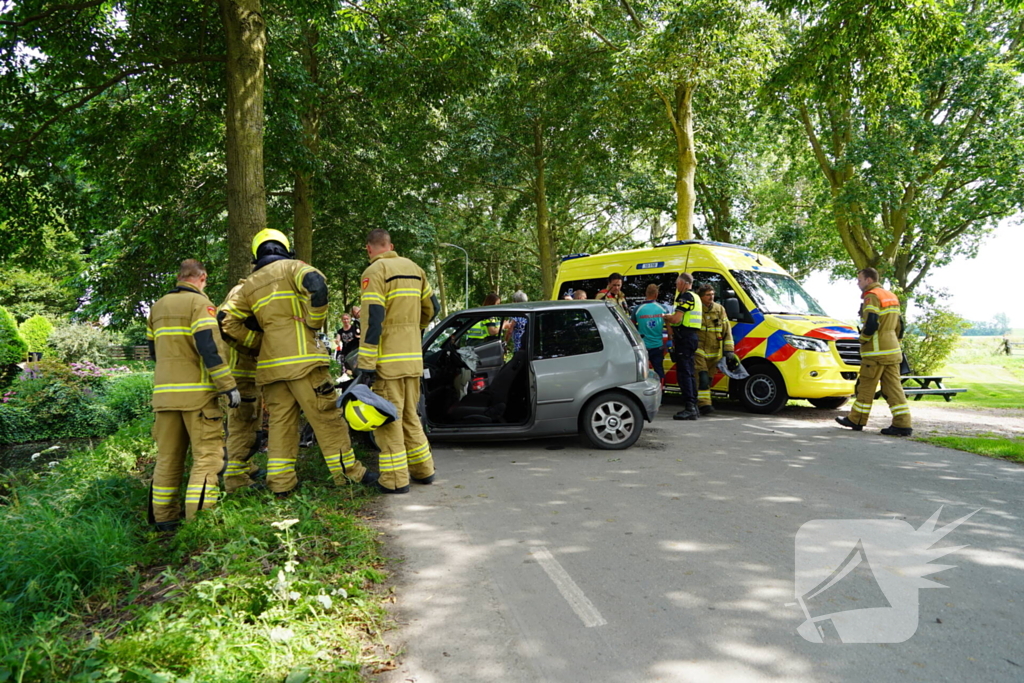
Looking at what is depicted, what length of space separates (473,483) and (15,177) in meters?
8.99

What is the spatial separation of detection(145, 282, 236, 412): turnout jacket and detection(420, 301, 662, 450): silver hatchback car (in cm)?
246

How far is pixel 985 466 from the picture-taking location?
20.3ft

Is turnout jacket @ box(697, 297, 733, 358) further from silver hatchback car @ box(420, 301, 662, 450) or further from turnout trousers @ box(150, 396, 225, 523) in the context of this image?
turnout trousers @ box(150, 396, 225, 523)

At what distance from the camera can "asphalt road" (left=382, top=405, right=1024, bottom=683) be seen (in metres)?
2.76

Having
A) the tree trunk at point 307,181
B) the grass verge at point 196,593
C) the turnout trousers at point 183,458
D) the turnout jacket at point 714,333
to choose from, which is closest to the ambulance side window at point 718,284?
the turnout jacket at point 714,333

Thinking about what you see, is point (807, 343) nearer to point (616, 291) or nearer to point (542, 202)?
point (616, 291)

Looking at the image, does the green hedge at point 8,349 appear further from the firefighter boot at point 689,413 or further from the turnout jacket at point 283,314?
the firefighter boot at point 689,413

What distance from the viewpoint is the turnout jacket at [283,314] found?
4.84 meters

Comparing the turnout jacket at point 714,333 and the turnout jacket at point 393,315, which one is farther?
the turnout jacket at point 714,333

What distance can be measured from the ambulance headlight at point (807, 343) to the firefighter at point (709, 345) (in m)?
0.81

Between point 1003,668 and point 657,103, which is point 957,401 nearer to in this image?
point 657,103

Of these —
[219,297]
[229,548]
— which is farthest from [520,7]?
[219,297]

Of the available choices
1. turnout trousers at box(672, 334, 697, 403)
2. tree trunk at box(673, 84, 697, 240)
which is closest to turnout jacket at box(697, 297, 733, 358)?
turnout trousers at box(672, 334, 697, 403)

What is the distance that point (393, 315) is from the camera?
5270 mm
